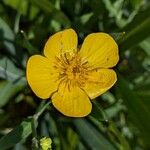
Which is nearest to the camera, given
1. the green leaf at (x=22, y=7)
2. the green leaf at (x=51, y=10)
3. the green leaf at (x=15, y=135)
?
the green leaf at (x=15, y=135)

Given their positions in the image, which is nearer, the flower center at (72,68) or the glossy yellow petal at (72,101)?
the glossy yellow petal at (72,101)

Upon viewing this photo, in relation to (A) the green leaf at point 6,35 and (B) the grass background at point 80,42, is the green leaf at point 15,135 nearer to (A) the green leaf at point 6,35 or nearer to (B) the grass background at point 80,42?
(B) the grass background at point 80,42

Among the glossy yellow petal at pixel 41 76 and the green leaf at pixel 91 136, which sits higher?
the glossy yellow petal at pixel 41 76

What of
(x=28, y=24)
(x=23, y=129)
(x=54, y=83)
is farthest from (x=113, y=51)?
(x=28, y=24)

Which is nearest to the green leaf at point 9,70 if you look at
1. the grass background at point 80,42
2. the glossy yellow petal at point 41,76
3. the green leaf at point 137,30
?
the grass background at point 80,42

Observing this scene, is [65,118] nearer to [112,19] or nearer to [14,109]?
[14,109]

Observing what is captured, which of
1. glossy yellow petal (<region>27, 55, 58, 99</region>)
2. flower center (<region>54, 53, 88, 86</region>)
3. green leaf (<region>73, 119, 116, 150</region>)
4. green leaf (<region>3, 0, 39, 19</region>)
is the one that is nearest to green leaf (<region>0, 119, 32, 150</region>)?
glossy yellow petal (<region>27, 55, 58, 99</region>)
